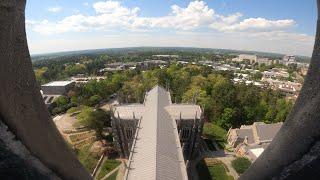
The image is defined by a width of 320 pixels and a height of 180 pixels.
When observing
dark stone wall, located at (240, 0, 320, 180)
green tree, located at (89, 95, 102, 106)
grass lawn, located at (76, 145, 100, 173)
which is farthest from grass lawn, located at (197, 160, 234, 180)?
green tree, located at (89, 95, 102, 106)

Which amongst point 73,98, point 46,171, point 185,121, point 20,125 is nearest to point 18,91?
point 20,125

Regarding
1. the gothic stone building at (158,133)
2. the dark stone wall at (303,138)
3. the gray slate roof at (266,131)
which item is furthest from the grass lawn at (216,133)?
the dark stone wall at (303,138)

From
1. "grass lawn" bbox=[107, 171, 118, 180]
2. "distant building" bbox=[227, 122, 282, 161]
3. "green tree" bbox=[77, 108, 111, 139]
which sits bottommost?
"grass lawn" bbox=[107, 171, 118, 180]

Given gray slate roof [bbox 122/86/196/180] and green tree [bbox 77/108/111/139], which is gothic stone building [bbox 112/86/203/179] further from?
green tree [bbox 77/108/111/139]

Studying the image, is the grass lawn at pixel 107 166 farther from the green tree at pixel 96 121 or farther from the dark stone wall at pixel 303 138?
the dark stone wall at pixel 303 138

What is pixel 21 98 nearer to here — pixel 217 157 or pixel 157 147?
pixel 157 147

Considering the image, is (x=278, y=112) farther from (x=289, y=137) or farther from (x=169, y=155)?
(x=289, y=137)
